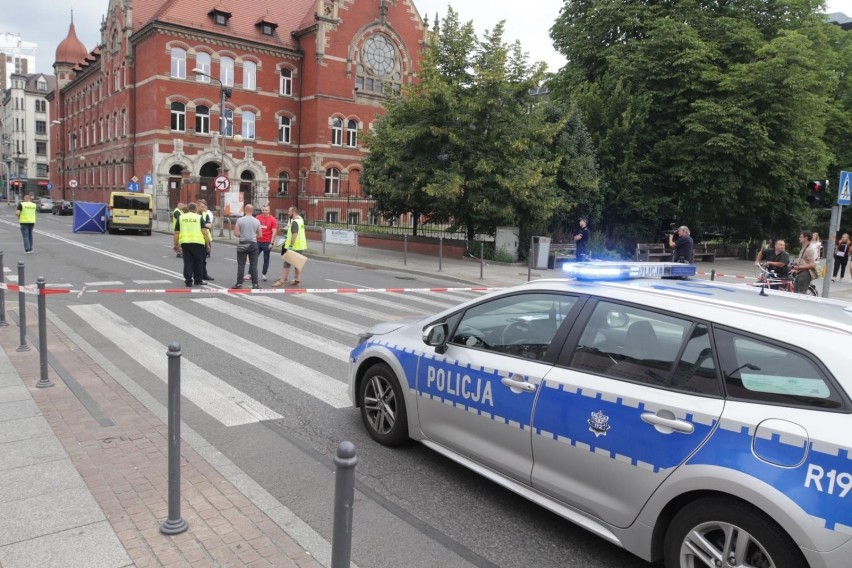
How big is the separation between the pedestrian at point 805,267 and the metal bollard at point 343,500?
1456 cm

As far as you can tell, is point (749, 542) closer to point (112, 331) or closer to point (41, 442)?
point (41, 442)

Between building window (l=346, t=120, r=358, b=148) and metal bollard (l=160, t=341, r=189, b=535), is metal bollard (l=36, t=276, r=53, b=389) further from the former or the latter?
building window (l=346, t=120, r=358, b=148)

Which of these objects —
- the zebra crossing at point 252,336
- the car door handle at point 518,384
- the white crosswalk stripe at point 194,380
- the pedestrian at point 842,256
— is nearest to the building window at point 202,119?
the zebra crossing at point 252,336

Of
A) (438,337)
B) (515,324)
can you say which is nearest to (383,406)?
(438,337)

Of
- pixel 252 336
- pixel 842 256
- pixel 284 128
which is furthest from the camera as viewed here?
pixel 284 128

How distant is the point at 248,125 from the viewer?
1956 inches

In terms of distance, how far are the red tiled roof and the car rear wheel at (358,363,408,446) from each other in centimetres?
4737

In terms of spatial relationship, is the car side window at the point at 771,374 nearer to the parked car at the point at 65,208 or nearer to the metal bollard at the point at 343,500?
the metal bollard at the point at 343,500

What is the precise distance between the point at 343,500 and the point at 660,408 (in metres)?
1.74

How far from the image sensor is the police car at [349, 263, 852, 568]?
268cm

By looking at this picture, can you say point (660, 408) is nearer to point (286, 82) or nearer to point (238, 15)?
point (286, 82)

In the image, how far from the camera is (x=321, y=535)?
3727mm

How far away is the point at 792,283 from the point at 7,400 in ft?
46.9

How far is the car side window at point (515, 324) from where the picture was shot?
4.00m
